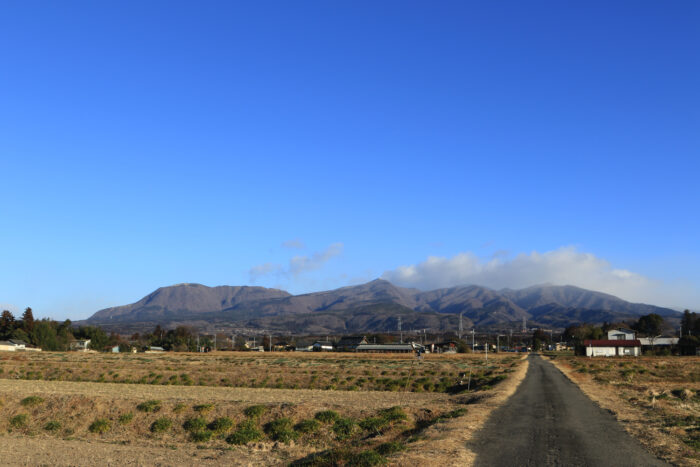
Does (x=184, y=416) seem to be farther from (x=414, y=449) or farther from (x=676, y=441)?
(x=676, y=441)

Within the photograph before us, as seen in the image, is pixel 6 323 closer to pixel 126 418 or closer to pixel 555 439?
pixel 126 418

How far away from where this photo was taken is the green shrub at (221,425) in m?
27.9

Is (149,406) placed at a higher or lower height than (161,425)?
higher

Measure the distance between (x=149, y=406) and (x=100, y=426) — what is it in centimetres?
276

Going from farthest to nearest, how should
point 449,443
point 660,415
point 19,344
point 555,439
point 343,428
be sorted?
point 19,344, point 660,415, point 343,428, point 555,439, point 449,443

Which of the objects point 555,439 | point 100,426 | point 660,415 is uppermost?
point 555,439

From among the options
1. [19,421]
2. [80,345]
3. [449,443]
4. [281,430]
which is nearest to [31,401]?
[19,421]

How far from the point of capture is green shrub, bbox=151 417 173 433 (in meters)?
28.9

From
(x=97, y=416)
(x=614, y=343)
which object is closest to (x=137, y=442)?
(x=97, y=416)

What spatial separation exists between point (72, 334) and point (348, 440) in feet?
553

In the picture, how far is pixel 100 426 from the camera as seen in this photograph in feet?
97.6

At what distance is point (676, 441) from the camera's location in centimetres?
2092

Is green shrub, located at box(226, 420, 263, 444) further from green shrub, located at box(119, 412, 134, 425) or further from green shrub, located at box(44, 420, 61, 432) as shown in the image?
green shrub, located at box(44, 420, 61, 432)

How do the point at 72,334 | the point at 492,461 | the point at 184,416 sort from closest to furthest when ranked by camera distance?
the point at 492,461, the point at 184,416, the point at 72,334
